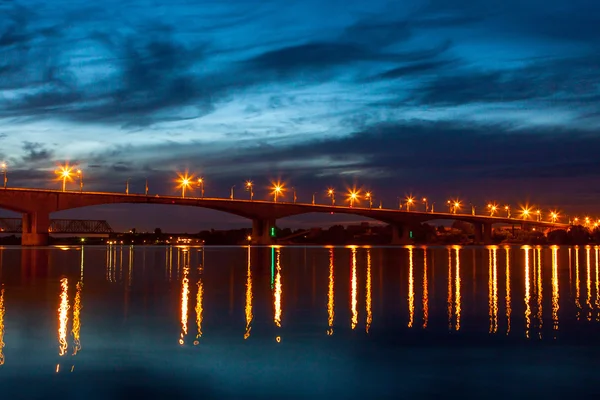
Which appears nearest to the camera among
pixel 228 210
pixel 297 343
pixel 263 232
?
pixel 297 343

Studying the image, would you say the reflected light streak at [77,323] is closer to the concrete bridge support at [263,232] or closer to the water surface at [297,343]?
the water surface at [297,343]

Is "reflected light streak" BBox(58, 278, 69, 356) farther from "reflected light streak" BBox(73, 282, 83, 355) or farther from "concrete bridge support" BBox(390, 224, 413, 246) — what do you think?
"concrete bridge support" BBox(390, 224, 413, 246)

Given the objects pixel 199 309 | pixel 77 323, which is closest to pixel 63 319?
pixel 77 323

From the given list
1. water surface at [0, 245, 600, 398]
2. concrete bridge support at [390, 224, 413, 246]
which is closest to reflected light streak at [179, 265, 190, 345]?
water surface at [0, 245, 600, 398]

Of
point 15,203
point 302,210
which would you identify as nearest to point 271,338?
point 15,203

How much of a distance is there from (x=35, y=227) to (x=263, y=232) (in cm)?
4311

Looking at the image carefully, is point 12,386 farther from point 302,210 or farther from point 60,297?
point 302,210

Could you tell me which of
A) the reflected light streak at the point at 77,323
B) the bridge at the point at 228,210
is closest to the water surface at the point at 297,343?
the reflected light streak at the point at 77,323

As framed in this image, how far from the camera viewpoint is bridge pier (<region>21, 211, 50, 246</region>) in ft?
362

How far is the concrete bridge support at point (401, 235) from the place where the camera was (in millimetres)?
161125

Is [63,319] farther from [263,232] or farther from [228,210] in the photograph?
[263,232]

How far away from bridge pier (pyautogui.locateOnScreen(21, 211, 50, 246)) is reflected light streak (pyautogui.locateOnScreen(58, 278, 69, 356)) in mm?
84635

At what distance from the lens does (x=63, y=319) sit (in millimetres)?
19500

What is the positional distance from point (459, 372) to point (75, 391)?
6312 mm
